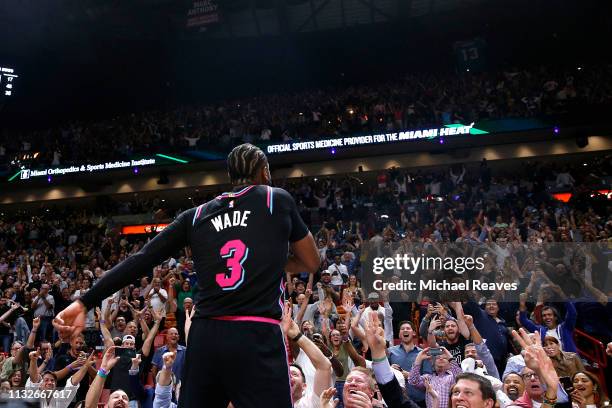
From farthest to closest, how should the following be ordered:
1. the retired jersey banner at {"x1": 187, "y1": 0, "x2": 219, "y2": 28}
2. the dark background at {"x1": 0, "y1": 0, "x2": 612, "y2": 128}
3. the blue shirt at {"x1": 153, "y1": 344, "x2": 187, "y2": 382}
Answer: the dark background at {"x1": 0, "y1": 0, "x2": 612, "y2": 128} < the retired jersey banner at {"x1": 187, "y1": 0, "x2": 219, "y2": 28} < the blue shirt at {"x1": 153, "y1": 344, "x2": 187, "y2": 382}

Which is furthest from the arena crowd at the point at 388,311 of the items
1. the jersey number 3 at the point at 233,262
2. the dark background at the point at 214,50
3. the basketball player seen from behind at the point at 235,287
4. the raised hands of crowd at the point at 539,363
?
the dark background at the point at 214,50

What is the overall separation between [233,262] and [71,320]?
0.62m

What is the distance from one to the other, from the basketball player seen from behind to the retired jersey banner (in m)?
20.8

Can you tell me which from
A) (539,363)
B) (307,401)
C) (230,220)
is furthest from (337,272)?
(230,220)

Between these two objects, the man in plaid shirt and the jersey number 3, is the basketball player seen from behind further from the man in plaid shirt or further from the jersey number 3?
the man in plaid shirt

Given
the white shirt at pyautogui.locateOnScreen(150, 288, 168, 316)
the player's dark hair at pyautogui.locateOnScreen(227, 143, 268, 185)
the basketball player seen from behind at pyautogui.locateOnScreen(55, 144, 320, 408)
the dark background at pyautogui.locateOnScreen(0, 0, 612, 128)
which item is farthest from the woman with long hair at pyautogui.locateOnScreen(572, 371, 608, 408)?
the dark background at pyautogui.locateOnScreen(0, 0, 612, 128)

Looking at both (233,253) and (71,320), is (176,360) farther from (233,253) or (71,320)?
(233,253)

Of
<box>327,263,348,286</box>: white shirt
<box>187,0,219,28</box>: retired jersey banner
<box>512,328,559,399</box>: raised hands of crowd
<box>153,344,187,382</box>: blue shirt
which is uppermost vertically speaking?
<box>187,0,219,28</box>: retired jersey banner

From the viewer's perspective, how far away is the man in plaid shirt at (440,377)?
5551mm

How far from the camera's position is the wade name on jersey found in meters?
2.15

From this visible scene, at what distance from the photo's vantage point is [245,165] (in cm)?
233

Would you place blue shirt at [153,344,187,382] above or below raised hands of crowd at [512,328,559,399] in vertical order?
above

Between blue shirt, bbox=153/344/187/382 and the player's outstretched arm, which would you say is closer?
the player's outstretched arm

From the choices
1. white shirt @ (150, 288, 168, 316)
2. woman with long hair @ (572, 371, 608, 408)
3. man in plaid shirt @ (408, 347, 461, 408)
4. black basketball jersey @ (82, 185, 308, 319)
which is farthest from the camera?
white shirt @ (150, 288, 168, 316)
